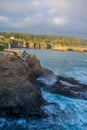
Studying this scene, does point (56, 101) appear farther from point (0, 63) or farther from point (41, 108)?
point (0, 63)

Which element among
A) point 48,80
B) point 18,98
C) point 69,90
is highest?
point 18,98

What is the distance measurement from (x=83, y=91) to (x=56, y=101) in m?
5.32

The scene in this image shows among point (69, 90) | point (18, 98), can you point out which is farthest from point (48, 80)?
point (18, 98)

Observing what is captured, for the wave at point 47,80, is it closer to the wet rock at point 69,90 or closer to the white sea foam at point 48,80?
the white sea foam at point 48,80

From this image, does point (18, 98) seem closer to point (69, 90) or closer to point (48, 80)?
point (69, 90)

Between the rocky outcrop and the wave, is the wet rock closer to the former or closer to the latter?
the wave

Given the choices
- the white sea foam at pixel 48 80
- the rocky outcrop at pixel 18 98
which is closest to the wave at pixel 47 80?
the white sea foam at pixel 48 80

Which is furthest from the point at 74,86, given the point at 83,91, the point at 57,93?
the point at 57,93

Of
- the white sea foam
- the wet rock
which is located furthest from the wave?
the wet rock

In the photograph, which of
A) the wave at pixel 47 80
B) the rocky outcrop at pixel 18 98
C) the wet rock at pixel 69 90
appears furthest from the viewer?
the wave at pixel 47 80

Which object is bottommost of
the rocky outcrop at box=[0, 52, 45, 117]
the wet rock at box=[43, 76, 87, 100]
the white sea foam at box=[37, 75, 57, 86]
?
the wet rock at box=[43, 76, 87, 100]

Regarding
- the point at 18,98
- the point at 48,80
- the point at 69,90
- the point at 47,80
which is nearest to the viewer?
the point at 18,98

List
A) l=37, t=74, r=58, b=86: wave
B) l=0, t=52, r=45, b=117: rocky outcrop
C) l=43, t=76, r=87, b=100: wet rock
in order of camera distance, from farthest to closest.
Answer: l=37, t=74, r=58, b=86: wave, l=43, t=76, r=87, b=100: wet rock, l=0, t=52, r=45, b=117: rocky outcrop

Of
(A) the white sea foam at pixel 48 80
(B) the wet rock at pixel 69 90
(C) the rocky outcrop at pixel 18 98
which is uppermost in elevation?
(C) the rocky outcrop at pixel 18 98
